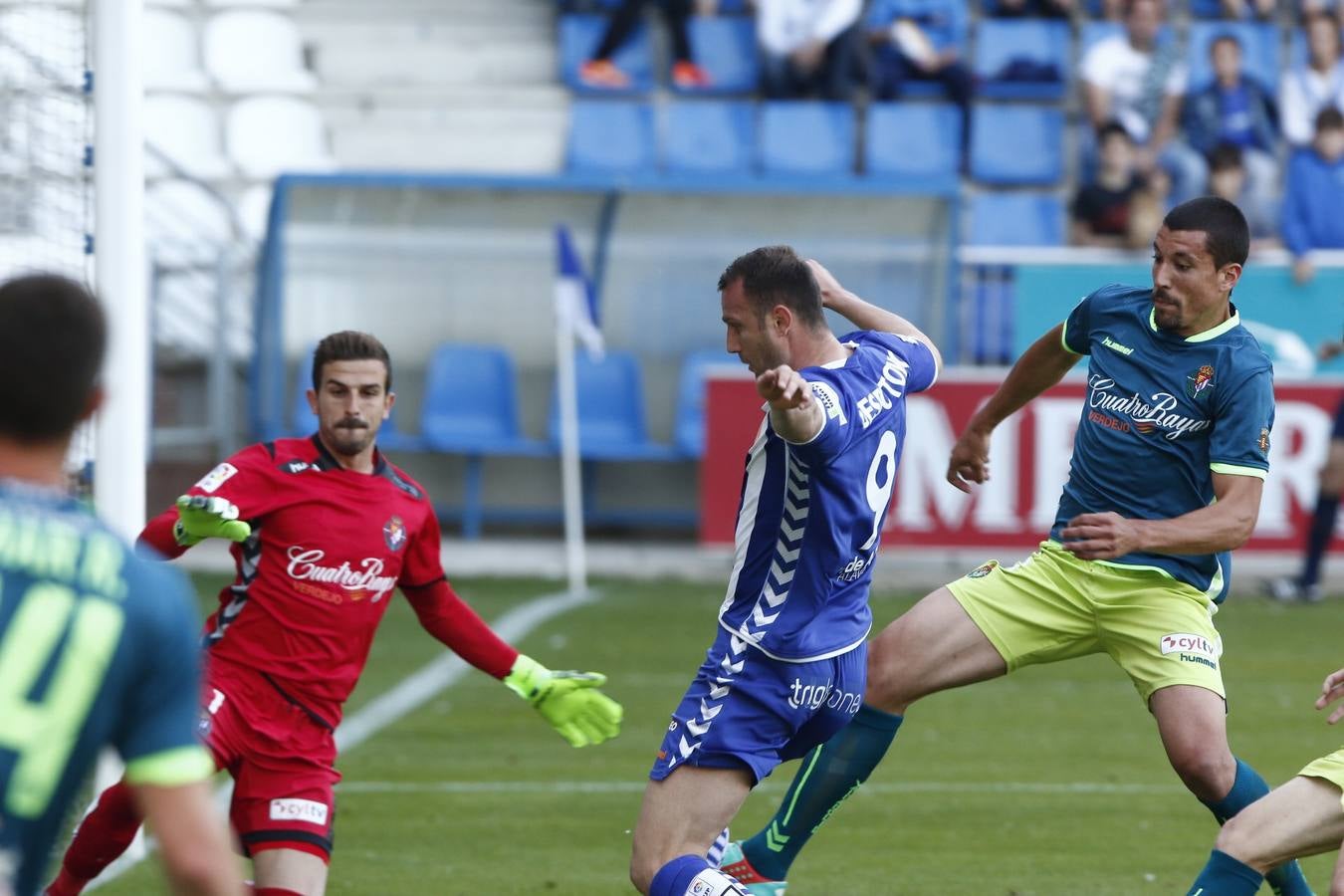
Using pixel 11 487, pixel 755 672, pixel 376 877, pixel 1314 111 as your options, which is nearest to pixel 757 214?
pixel 1314 111

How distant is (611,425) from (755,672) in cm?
1125

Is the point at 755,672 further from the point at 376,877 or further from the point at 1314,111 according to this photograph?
the point at 1314,111

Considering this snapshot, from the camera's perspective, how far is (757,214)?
52.8 ft

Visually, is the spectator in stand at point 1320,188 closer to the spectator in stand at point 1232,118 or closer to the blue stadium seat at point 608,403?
the spectator in stand at point 1232,118

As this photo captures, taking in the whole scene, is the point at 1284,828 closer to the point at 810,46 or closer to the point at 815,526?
the point at 815,526

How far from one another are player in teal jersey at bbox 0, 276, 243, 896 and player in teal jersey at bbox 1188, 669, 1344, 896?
260 centimetres

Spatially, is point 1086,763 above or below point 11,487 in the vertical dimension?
below

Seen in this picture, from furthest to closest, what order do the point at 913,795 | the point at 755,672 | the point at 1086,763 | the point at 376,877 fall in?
the point at 1086,763
the point at 913,795
the point at 376,877
the point at 755,672

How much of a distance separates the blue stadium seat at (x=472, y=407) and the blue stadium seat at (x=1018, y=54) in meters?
5.75

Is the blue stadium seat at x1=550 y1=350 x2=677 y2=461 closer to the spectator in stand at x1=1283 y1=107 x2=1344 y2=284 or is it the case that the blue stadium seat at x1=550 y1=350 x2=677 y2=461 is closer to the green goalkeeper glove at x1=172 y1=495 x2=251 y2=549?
the spectator in stand at x1=1283 y1=107 x2=1344 y2=284

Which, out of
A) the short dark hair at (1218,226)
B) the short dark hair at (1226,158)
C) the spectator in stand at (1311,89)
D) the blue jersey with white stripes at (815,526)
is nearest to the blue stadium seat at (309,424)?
the short dark hair at (1226,158)

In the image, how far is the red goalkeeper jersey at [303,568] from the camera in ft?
16.5

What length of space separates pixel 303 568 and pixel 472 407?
427 inches

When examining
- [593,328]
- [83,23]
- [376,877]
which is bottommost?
[376,877]
